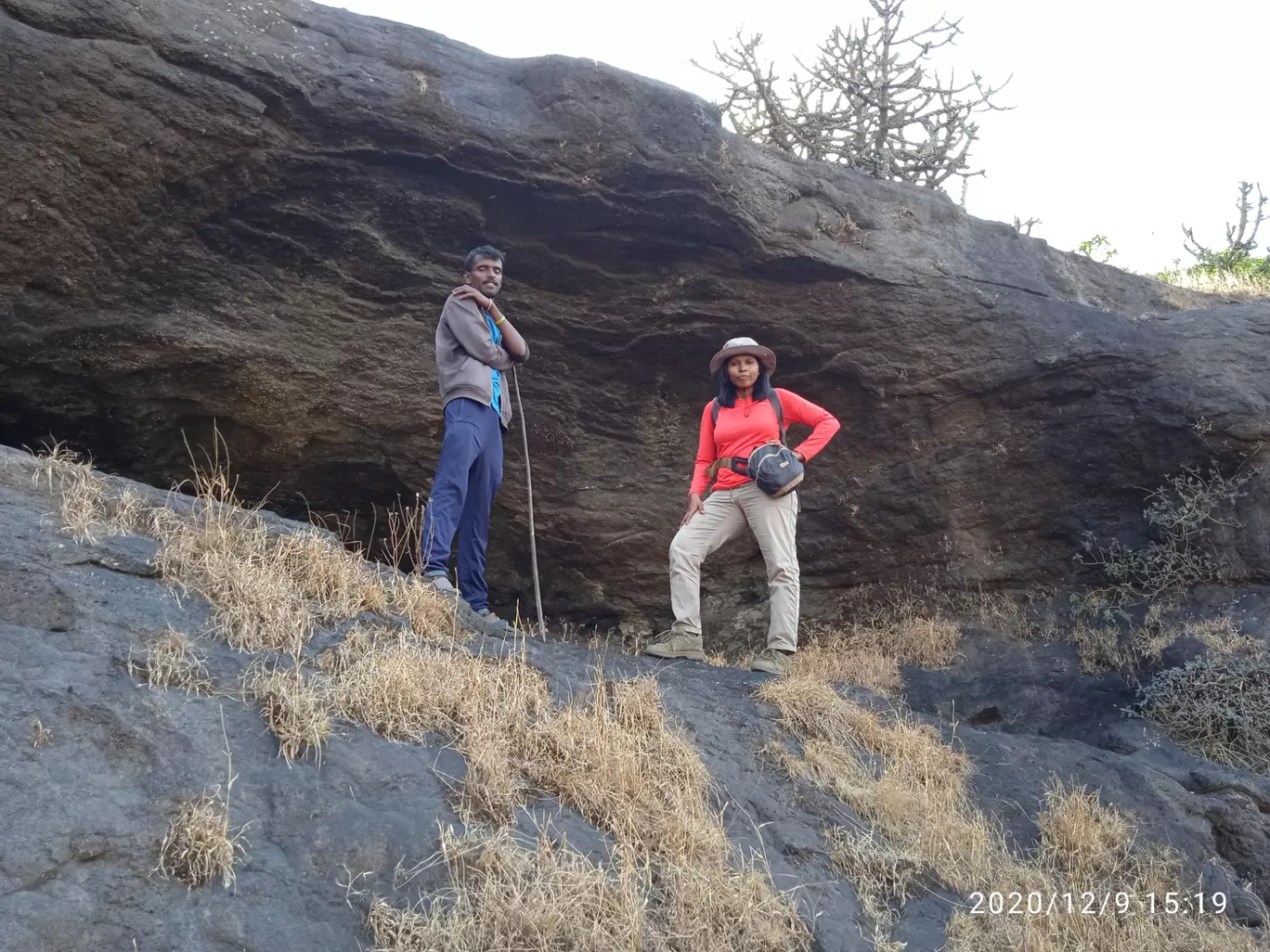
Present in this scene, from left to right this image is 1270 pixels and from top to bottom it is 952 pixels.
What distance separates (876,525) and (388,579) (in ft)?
14.0

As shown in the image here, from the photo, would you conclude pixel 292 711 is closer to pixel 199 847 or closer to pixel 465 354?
pixel 199 847

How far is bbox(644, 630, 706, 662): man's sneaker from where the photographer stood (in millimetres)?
6270

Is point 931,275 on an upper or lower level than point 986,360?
upper

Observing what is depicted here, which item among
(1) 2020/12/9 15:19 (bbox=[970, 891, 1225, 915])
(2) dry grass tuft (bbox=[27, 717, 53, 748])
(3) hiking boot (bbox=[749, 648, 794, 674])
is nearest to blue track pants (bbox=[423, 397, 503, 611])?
(3) hiking boot (bbox=[749, 648, 794, 674])

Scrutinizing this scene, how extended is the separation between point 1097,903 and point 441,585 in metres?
3.28

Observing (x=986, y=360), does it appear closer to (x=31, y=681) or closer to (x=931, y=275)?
(x=931, y=275)

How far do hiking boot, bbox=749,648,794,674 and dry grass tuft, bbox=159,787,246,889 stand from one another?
11.1 feet

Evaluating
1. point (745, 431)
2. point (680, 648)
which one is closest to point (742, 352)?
point (745, 431)

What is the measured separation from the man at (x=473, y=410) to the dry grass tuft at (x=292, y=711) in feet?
5.95

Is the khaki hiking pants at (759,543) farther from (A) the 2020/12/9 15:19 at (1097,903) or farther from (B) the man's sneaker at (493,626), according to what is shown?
(A) the 2020/12/9 15:19 at (1097,903)

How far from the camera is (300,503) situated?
804cm

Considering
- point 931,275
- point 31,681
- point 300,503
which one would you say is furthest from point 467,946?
point 931,275

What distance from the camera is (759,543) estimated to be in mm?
6492

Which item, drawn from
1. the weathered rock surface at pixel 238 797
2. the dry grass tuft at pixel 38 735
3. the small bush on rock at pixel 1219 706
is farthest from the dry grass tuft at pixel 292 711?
the small bush on rock at pixel 1219 706
